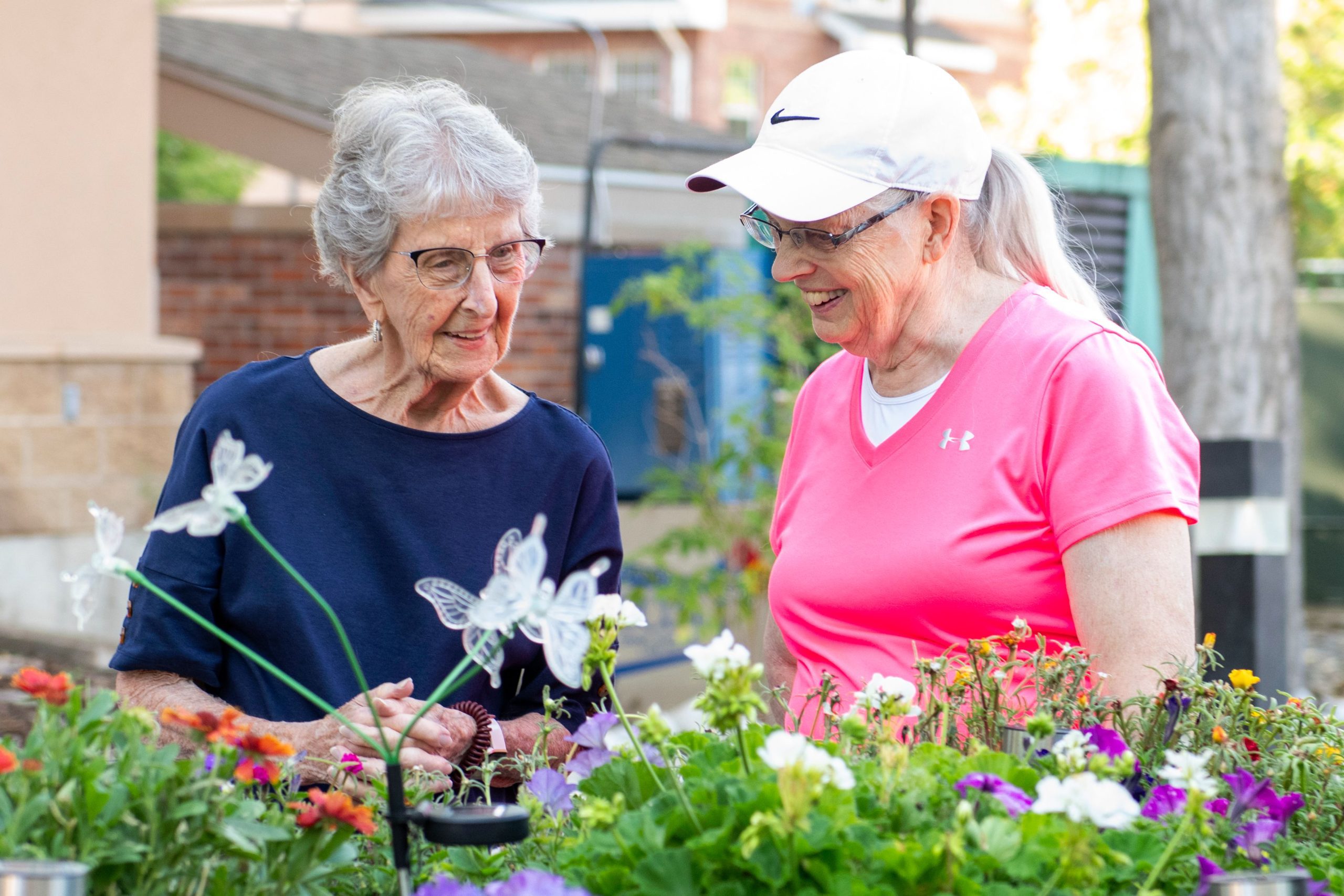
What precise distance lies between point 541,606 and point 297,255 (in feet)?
32.0

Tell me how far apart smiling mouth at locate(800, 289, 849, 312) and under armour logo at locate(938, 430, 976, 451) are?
268 millimetres

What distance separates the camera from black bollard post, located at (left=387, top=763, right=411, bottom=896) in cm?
120

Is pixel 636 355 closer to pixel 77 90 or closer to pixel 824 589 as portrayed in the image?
pixel 77 90

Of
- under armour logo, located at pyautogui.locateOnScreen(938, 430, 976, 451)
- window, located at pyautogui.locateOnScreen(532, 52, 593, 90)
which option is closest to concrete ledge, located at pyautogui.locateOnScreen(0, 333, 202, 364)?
under armour logo, located at pyautogui.locateOnScreen(938, 430, 976, 451)

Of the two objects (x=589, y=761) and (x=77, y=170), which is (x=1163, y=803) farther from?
(x=77, y=170)

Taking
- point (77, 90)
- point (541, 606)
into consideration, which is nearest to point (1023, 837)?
point (541, 606)

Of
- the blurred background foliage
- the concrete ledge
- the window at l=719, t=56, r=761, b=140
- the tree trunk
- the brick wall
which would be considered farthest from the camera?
the window at l=719, t=56, r=761, b=140

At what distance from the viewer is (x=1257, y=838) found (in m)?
1.20

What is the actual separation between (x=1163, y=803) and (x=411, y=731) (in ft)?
3.13

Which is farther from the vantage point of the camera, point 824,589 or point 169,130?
point 169,130

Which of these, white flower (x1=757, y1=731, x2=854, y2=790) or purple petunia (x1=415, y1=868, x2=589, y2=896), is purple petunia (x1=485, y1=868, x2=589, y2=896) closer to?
purple petunia (x1=415, y1=868, x2=589, y2=896)

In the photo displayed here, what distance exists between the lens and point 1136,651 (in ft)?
5.90

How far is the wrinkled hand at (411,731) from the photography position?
70.7 inches

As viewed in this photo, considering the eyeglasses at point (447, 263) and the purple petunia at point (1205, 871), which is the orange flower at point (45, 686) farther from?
the eyeglasses at point (447, 263)
